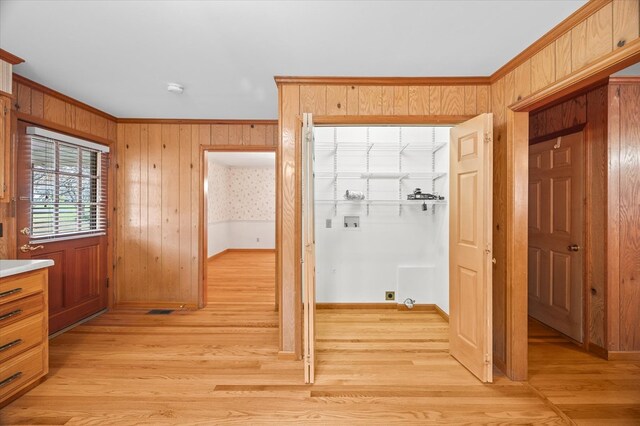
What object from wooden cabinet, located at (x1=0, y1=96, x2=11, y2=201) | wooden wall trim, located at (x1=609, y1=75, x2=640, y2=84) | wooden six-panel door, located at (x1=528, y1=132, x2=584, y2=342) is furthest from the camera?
wooden six-panel door, located at (x1=528, y1=132, x2=584, y2=342)

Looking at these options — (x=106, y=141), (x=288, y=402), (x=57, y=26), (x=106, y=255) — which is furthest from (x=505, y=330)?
(x=106, y=141)

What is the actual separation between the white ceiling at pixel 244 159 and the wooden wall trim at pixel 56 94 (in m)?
2.79

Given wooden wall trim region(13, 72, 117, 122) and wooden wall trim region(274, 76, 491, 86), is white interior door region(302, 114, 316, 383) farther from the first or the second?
wooden wall trim region(13, 72, 117, 122)

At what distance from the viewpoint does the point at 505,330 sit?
7.73 ft

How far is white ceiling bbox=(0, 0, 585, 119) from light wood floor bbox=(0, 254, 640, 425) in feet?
7.74

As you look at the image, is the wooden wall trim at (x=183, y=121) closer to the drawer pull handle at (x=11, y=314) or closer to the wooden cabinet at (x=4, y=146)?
the wooden cabinet at (x=4, y=146)

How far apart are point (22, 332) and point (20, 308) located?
0.53 feet

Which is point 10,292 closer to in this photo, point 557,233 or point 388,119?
point 388,119

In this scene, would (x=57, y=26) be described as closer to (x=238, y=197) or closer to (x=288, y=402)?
(x=288, y=402)

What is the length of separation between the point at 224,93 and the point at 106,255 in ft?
8.25

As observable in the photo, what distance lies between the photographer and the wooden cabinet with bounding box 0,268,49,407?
1916 millimetres

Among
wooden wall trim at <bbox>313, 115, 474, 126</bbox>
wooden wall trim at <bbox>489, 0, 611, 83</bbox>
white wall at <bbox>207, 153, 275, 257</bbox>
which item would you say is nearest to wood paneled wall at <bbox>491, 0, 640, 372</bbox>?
wooden wall trim at <bbox>489, 0, 611, 83</bbox>

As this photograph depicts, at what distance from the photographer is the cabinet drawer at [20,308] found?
6.28ft

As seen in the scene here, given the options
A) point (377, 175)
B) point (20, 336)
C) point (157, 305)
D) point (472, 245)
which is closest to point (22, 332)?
point (20, 336)
